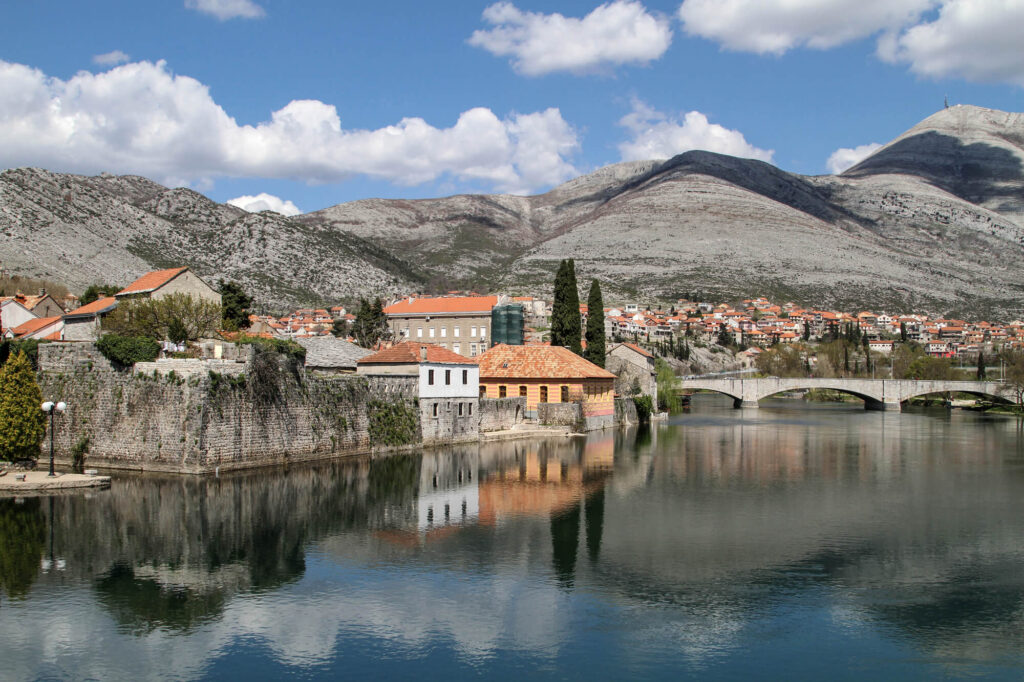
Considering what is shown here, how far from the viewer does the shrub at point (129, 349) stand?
3123cm

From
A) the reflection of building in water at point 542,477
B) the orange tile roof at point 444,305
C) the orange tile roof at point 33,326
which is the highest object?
the orange tile roof at point 444,305

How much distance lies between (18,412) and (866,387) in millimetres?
84105

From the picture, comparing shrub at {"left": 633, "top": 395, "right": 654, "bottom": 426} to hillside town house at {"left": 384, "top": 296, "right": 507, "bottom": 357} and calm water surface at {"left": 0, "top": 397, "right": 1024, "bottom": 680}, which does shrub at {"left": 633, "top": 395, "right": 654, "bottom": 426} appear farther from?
calm water surface at {"left": 0, "top": 397, "right": 1024, "bottom": 680}

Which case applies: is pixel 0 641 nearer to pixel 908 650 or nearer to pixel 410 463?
pixel 908 650

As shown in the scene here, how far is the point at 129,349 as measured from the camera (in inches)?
1230

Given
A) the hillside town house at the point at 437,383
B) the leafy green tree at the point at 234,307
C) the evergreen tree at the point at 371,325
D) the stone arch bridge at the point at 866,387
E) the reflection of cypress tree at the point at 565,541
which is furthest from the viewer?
the stone arch bridge at the point at 866,387

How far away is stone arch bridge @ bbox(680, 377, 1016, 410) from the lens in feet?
292

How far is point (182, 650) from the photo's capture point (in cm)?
1505

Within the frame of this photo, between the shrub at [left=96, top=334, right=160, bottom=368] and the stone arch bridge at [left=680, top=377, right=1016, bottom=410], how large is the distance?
66.9 m

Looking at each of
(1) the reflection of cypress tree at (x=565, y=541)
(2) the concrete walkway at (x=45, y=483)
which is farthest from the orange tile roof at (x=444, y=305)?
(2) the concrete walkway at (x=45, y=483)

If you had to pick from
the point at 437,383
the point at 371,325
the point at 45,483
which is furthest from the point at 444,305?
the point at 45,483

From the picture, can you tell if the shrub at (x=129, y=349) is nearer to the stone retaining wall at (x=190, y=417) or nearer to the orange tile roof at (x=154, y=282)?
the stone retaining wall at (x=190, y=417)

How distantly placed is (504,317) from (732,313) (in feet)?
381

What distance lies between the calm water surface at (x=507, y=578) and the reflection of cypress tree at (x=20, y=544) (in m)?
0.08
